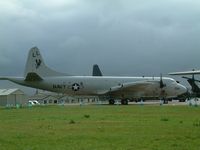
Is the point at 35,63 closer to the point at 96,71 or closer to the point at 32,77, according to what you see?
the point at 32,77

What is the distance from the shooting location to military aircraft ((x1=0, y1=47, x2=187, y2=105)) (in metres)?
73.2

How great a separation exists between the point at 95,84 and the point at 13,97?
104 ft

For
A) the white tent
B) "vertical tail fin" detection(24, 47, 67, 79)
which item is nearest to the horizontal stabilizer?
"vertical tail fin" detection(24, 47, 67, 79)

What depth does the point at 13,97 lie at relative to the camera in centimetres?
10262

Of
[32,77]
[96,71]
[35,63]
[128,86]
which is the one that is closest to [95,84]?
[128,86]

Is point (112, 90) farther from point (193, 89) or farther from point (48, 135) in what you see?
point (48, 135)

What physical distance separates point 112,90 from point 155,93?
7689 millimetres

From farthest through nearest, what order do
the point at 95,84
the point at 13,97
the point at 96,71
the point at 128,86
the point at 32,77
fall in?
the point at 96,71 → the point at 13,97 → the point at 128,86 → the point at 95,84 → the point at 32,77

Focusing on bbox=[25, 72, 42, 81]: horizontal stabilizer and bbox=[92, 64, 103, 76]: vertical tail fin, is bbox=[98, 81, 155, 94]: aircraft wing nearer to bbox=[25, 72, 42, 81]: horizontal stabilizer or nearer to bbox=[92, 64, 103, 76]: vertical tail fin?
bbox=[25, 72, 42, 81]: horizontal stabilizer

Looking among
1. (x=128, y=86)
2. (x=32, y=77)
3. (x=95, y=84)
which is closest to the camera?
(x=32, y=77)

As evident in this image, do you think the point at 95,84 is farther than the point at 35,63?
Yes

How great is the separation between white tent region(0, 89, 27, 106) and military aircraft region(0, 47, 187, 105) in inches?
996

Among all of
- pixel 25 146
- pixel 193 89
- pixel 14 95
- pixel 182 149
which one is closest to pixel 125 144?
pixel 182 149

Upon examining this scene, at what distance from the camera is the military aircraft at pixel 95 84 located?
73250 millimetres
